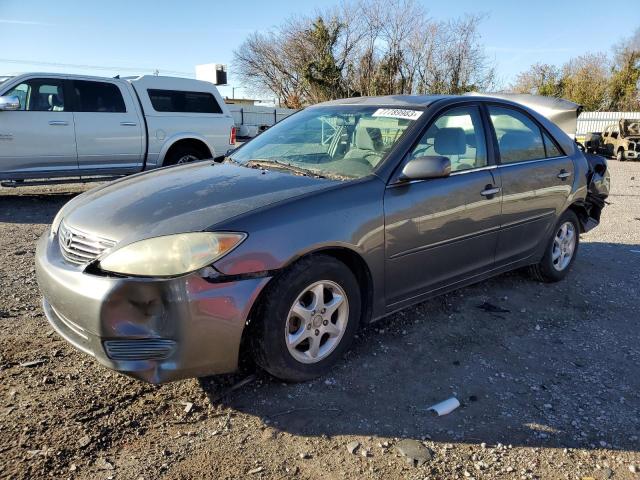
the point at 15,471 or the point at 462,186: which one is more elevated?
the point at 462,186

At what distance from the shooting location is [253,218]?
2.61 metres

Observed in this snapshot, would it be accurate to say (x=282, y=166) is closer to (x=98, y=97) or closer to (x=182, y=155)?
(x=98, y=97)

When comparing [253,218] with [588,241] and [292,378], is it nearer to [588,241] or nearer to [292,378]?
[292,378]

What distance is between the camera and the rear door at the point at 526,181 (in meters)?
4.05

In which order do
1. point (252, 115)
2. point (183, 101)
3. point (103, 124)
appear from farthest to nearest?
1. point (252, 115)
2. point (183, 101)
3. point (103, 124)

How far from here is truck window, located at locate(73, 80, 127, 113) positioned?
323 inches

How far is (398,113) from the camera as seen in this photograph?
12.0 feet

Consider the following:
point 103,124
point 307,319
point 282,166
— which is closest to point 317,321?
point 307,319

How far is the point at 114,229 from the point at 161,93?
23.5 ft

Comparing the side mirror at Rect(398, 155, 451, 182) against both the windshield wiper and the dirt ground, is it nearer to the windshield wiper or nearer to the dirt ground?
the windshield wiper

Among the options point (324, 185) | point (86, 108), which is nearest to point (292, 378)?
point (324, 185)

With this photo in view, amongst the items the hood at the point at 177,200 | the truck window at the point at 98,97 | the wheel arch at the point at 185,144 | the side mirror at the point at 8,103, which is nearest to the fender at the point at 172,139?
the wheel arch at the point at 185,144

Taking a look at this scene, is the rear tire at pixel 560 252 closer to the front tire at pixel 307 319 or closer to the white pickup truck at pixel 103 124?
the front tire at pixel 307 319

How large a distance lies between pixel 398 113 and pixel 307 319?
169cm
